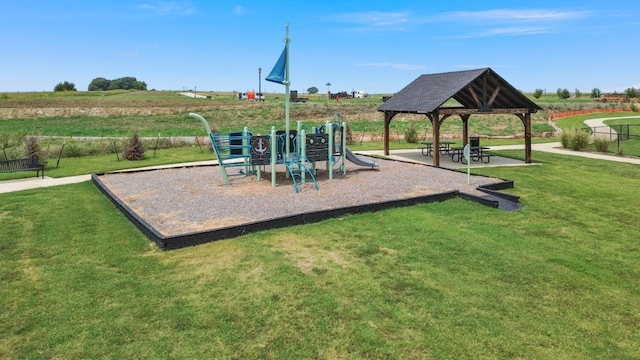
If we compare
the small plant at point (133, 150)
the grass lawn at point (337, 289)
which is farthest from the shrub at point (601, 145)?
the small plant at point (133, 150)

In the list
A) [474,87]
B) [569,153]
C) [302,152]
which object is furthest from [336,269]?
[569,153]

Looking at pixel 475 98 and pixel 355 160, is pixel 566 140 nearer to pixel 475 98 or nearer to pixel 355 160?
pixel 475 98

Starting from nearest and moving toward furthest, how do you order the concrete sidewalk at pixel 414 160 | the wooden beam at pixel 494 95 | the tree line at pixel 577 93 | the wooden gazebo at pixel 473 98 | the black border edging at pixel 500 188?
1. the black border edging at pixel 500 188
2. the concrete sidewalk at pixel 414 160
3. the wooden gazebo at pixel 473 98
4. the wooden beam at pixel 494 95
5. the tree line at pixel 577 93

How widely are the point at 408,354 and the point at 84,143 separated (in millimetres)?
21407

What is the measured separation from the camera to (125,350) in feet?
13.2

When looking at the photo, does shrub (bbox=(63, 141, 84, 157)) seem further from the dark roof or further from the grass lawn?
the dark roof

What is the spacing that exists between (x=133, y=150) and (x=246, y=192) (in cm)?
941

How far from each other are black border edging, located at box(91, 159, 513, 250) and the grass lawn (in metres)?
0.18

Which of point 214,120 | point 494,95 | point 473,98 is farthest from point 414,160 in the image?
point 214,120

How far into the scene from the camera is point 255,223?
24.5ft

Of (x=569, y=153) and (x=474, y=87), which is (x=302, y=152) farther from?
(x=569, y=153)

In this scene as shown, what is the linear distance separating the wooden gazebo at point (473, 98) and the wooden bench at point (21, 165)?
12925 millimetres

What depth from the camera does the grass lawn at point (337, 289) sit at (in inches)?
163

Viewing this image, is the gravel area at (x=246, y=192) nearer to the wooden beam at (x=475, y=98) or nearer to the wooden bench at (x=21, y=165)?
the wooden bench at (x=21, y=165)
